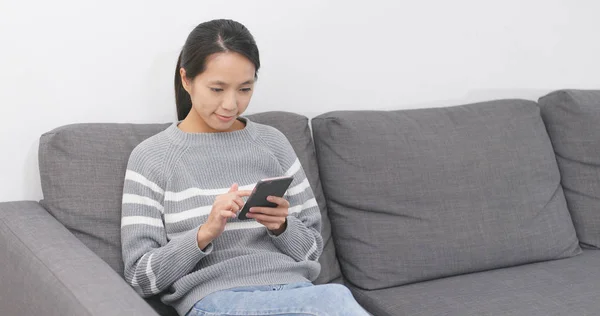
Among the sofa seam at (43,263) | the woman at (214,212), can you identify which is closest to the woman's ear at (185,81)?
the woman at (214,212)

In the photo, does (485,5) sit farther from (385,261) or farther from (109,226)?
(109,226)

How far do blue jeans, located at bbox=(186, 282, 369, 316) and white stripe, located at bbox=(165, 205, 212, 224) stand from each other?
0.61 ft

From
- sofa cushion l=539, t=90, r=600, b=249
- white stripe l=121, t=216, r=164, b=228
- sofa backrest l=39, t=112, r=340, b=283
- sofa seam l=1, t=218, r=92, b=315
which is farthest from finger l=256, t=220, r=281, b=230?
sofa cushion l=539, t=90, r=600, b=249

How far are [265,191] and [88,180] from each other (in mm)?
460

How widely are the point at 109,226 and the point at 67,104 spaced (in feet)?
1.25

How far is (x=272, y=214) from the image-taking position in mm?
1727

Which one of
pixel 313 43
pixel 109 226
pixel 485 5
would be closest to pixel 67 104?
pixel 109 226

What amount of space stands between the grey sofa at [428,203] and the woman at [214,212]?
0.38ft

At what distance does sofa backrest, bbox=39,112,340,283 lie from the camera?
1822 millimetres

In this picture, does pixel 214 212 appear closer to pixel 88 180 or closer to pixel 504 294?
pixel 88 180

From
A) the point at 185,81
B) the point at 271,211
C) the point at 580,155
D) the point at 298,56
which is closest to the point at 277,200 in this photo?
the point at 271,211

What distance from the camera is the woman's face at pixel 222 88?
177 centimetres

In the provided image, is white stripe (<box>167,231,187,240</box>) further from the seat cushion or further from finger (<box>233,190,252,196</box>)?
the seat cushion

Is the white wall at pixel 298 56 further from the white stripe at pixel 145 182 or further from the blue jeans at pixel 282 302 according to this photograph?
the blue jeans at pixel 282 302
